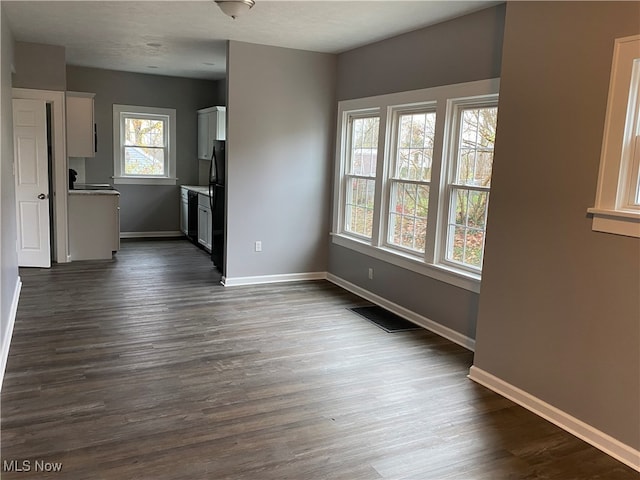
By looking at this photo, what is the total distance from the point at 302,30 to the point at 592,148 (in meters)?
2.94

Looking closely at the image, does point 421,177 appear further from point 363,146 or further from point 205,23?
point 205,23

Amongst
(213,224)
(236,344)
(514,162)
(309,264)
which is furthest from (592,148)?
(213,224)

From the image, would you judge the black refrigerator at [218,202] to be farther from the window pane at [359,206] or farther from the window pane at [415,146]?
the window pane at [415,146]

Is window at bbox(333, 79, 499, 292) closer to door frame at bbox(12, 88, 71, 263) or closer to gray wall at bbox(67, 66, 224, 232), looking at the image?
door frame at bbox(12, 88, 71, 263)

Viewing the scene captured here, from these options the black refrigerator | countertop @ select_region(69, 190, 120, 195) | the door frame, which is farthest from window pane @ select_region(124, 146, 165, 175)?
the black refrigerator

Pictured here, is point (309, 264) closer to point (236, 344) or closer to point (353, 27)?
point (236, 344)

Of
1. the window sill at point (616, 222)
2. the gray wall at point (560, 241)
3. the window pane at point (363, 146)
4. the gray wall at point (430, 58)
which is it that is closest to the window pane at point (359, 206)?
the window pane at point (363, 146)

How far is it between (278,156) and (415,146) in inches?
65.2

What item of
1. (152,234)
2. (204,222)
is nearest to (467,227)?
(204,222)

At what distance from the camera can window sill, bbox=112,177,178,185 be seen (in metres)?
8.23

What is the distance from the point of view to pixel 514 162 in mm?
3129

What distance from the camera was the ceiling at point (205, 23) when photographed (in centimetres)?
393

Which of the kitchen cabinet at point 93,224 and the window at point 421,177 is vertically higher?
the window at point 421,177

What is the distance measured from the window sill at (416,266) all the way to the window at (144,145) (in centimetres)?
402
